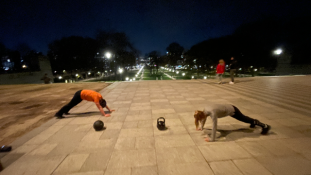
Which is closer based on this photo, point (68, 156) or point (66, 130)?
point (68, 156)

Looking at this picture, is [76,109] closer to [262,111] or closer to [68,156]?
[68,156]

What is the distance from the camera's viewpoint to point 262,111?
18.1 feet

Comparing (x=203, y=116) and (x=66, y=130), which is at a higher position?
(x=203, y=116)

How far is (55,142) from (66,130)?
69 cm

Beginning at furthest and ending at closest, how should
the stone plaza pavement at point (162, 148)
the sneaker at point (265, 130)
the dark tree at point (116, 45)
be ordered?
1. the dark tree at point (116, 45)
2. the sneaker at point (265, 130)
3. the stone plaza pavement at point (162, 148)

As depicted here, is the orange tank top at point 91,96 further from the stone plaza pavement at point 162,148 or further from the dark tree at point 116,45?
the dark tree at point 116,45

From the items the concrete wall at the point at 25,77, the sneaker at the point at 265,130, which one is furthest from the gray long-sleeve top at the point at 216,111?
the concrete wall at the point at 25,77

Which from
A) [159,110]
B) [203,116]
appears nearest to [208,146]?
[203,116]

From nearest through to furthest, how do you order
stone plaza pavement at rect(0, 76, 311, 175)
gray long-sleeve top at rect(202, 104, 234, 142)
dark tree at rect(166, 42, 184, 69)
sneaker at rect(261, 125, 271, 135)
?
stone plaza pavement at rect(0, 76, 311, 175) → gray long-sleeve top at rect(202, 104, 234, 142) → sneaker at rect(261, 125, 271, 135) → dark tree at rect(166, 42, 184, 69)

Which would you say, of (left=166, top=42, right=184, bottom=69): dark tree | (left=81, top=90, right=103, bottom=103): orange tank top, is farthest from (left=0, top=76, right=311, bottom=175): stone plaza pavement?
(left=166, top=42, right=184, bottom=69): dark tree

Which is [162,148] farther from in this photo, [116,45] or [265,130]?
[116,45]

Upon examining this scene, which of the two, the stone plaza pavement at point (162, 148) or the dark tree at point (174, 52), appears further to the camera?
the dark tree at point (174, 52)

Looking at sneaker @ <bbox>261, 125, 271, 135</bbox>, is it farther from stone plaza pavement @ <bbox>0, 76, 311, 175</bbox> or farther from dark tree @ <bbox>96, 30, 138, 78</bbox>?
dark tree @ <bbox>96, 30, 138, 78</bbox>

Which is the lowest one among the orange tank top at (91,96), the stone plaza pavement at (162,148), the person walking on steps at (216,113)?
the stone plaza pavement at (162,148)
